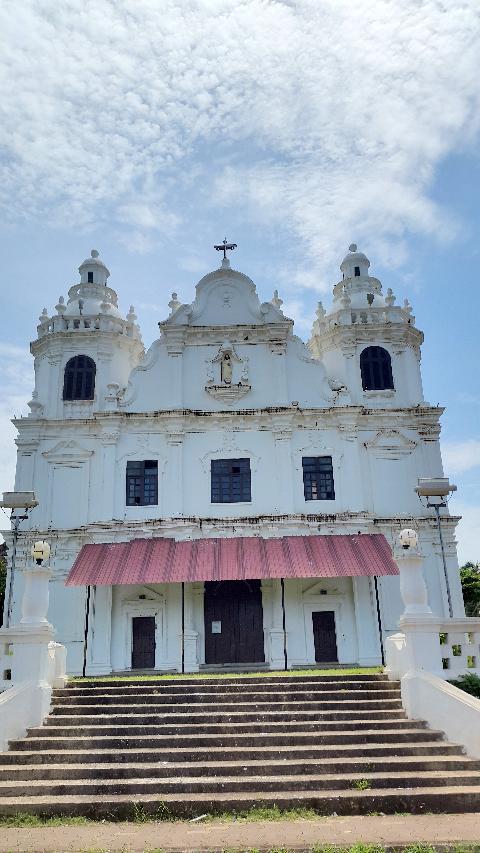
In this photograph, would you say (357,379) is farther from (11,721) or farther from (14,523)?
(11,721)

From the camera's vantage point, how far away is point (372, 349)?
2519 centimetres

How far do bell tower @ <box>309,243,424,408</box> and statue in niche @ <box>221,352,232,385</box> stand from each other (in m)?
3.82

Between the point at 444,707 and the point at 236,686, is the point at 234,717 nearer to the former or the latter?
the point at 236,686

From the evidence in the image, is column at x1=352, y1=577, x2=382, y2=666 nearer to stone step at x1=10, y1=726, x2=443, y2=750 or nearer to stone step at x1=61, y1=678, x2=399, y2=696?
stone step at x1=61, y1=678, x2=399, y2=696

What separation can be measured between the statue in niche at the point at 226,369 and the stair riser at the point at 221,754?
15.3 m

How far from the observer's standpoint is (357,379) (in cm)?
2466

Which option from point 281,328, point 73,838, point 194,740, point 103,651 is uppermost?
point 281,328

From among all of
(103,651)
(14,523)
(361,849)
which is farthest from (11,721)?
(14,523)

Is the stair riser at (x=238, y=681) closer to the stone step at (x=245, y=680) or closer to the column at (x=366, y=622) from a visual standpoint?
the stone step at (x=245, y=680)

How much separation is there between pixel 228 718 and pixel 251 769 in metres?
1.74

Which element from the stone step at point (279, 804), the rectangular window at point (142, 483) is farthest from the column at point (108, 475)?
the stone step at point (279, 804)

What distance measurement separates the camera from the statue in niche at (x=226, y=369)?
77.6 ft

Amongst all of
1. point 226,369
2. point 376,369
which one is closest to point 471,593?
point 376,369

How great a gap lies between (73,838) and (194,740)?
291 cm
